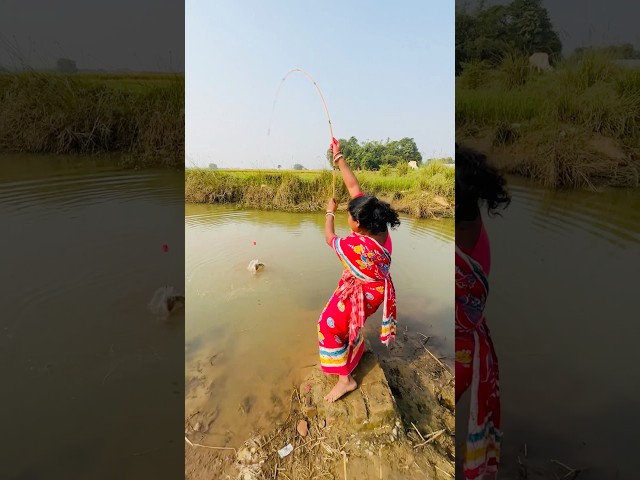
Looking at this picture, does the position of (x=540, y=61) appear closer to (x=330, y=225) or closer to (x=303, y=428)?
(x=330, y=225)

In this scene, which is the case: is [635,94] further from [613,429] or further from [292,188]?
[292,188]

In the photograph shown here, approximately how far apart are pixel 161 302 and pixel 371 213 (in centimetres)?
79

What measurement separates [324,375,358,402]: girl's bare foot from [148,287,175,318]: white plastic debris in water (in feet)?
2.71

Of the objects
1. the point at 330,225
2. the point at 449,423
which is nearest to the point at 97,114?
the point at 330,225

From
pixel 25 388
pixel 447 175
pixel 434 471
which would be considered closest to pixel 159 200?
pixel 25 388

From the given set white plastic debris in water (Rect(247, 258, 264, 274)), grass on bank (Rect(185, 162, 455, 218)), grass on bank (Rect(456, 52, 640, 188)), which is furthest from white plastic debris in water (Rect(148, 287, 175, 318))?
grass on bank (Rect(185, 162, 455, 218))

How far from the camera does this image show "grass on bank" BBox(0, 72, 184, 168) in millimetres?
1344

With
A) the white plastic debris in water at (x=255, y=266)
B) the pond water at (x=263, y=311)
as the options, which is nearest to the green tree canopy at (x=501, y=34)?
the pond water at (x=263, y=311)

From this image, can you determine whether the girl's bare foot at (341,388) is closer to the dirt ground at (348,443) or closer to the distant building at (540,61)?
the dirt ground at (348,443)

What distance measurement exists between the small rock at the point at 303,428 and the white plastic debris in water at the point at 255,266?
1629 millimetres

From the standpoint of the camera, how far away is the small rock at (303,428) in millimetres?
1403

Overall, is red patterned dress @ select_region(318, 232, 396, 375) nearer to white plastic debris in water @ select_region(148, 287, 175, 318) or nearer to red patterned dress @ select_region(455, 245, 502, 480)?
red patterned dress @ select_region(455, 245, 502, 480)

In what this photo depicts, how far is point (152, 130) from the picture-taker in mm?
1396

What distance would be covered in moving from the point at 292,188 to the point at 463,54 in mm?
3036
